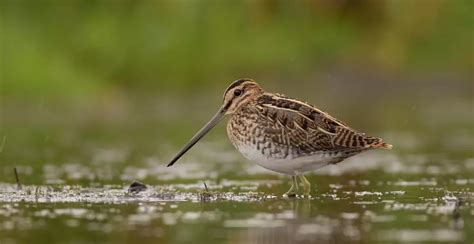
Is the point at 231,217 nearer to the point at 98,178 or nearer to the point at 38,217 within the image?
the point at 38,217

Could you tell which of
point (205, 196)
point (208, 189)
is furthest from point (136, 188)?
point (205, 196)

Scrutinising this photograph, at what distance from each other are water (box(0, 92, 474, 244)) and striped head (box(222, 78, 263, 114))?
0.69 metres

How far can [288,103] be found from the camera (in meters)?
11.3

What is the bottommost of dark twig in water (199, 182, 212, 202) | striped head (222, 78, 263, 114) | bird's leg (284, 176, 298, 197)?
dark twig in water (199, 182, 212, 202)

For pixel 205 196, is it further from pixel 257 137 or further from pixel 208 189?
pixel 208 189

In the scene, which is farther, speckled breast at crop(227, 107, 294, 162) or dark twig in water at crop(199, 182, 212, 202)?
speckled breast at crop(227, 107, 294, 162)

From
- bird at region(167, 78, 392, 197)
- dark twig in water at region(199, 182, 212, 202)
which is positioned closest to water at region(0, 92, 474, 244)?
dark twig in water at region(199, 182, 212, 202)

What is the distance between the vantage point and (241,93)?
11.5 m

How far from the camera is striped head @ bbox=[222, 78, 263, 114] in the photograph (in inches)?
451

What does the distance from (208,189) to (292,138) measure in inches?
37.1

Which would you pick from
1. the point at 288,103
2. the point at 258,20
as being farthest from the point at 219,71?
the point at 288,103

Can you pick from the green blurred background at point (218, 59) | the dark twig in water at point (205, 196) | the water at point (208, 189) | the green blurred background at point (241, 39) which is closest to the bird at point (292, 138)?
the water at point (208, 189)

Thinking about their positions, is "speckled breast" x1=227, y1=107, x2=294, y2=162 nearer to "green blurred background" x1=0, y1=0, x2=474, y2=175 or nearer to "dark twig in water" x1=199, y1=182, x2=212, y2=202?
"dark twig in water" x1=199, y1=182, x2=212, y2=202

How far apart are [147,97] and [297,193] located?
12.0m
